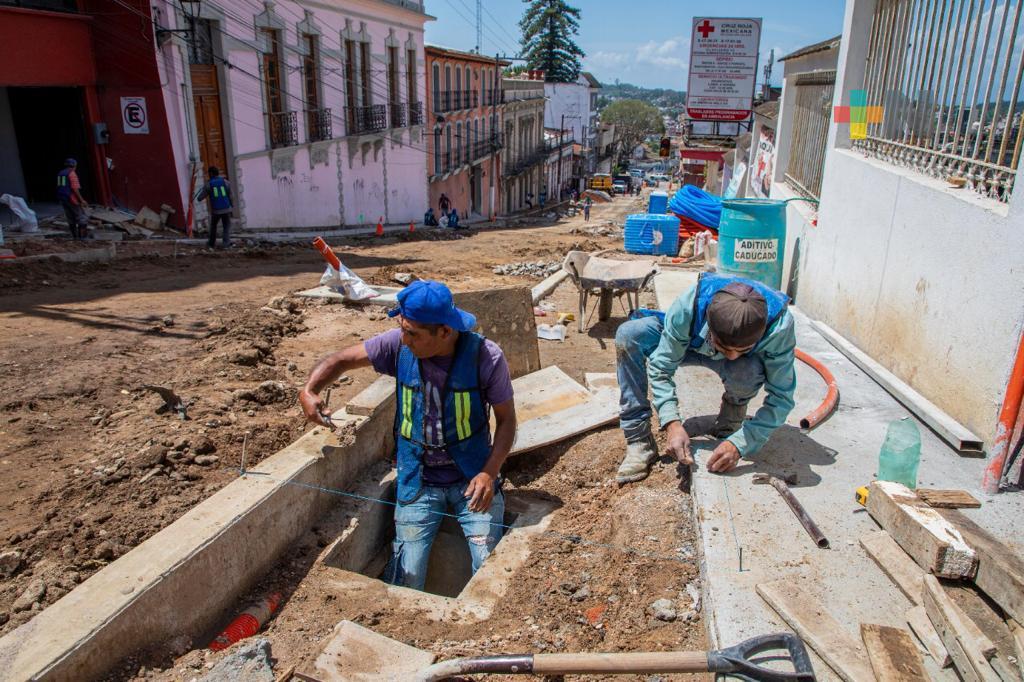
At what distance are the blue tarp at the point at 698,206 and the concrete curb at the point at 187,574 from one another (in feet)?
31.5

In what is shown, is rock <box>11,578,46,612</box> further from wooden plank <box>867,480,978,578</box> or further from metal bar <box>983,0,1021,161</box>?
metal bar <box>983,0,1021,161</box>

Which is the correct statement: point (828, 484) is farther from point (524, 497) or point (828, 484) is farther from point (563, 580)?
point (524, 497)

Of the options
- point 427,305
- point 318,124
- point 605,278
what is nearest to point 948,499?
point 427,305

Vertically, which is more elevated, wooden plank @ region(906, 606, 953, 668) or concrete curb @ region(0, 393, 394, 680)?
wooden plank @ region(906, 606, 953, 668)

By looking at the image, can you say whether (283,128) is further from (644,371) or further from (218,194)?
(644,371)

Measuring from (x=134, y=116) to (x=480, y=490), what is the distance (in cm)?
1442

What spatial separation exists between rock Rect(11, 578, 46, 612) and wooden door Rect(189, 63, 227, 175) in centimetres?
1526

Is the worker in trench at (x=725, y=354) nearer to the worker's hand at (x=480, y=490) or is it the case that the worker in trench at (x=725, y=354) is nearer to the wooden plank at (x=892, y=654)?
the worker's hand at (x=480, y=490)

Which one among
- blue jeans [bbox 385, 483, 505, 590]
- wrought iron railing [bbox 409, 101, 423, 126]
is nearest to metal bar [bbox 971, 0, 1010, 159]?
blue jeans [bbox 385, 483, 505, 590]

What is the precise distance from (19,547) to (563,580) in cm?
255

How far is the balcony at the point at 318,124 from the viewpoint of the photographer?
21.1m

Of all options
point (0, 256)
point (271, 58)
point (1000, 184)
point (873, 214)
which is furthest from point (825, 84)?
point (271, 58)

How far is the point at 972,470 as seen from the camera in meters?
3.49

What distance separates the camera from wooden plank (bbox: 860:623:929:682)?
2.22 metres
